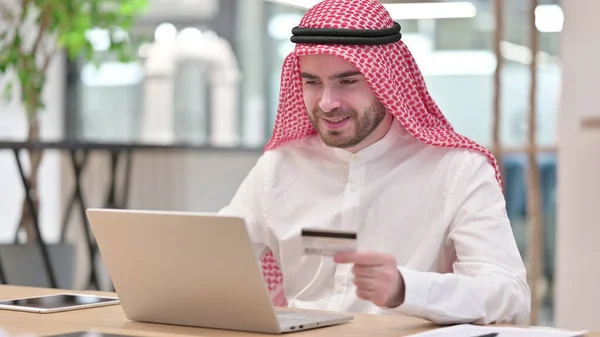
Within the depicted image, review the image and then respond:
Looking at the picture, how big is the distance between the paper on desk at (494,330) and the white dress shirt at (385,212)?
185 mm

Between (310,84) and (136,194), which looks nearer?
(310,84)

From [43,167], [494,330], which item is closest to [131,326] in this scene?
[494,330]

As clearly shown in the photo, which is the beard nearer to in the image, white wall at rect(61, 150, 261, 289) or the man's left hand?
the man's left hand

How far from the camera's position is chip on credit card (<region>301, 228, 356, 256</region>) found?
5.17 feet

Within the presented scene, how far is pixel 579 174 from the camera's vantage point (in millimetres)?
3791

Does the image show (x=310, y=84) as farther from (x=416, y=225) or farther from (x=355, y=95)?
(x=416, y=225)

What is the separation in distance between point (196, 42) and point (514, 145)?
212 cm

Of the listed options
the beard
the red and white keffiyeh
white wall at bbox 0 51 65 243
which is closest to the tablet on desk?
the beard

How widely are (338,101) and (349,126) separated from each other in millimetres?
72

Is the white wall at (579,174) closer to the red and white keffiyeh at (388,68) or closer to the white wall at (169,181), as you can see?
the red and white keffiyeh at (388,68)

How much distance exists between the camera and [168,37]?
6.60m

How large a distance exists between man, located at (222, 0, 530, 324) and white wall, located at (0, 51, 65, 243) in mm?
4675

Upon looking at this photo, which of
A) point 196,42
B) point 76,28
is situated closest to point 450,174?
point 76,28

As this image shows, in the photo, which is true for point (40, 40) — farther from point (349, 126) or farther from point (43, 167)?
point (349, 126)
